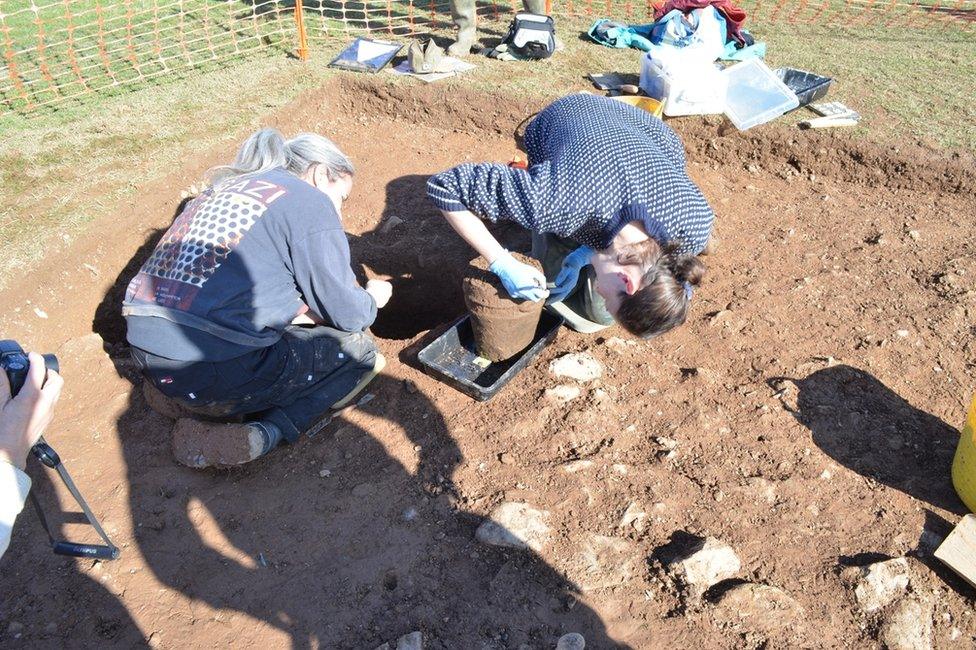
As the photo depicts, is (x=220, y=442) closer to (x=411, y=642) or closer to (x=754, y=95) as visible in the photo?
(x=411, y=642)

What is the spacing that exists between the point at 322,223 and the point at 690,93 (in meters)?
3.12

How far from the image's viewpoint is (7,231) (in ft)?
12.0

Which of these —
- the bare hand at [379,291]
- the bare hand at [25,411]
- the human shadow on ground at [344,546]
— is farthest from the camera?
the bare hand at [379,291]

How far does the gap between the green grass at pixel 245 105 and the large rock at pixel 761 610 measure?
3.39 m

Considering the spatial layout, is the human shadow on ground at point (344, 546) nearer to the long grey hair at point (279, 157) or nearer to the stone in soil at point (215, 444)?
the stone in soil at point (215, 444)

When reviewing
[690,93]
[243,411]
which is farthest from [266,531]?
[690,93]

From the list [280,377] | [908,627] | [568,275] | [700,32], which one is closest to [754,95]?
[700,32]

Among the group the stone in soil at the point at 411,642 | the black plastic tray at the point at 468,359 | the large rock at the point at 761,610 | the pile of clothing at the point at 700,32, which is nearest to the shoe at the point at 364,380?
the black plastic tray at the point at 468,359

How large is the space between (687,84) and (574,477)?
3.15 meters

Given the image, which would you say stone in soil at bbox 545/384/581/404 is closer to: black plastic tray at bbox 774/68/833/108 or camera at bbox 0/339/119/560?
camera at bbox 0/339/119/560

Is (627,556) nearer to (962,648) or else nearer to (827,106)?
(962,648)

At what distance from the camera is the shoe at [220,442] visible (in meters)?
2.71

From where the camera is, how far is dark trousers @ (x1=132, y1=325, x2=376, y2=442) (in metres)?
2.68

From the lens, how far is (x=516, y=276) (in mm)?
2906
